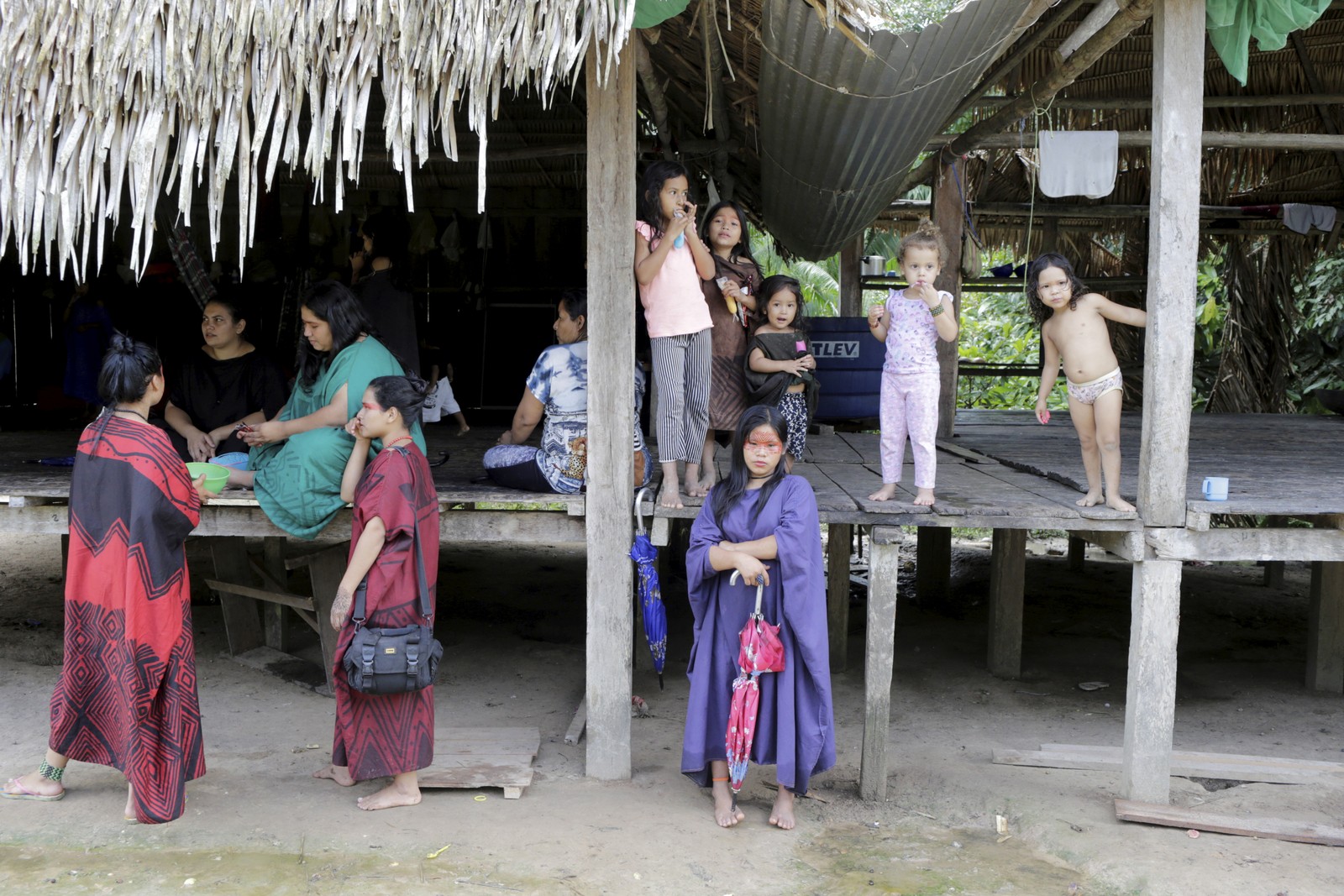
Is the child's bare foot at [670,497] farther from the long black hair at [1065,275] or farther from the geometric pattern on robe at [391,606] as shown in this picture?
the long black hair at [1065,275]

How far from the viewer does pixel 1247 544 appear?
4523mm

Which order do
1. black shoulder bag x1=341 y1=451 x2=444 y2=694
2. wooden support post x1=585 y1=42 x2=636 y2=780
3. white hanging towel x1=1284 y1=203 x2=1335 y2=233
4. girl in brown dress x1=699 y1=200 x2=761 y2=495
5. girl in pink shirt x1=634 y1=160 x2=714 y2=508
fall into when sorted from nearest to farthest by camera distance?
black shoulder bag x1=341 y1=451 x2=444 y2=694, wooden support post x1=585 y1=42 x2=636 y2=780, girl in pink shirt x1=634 y1=160 x2=714 y2=508, girl in brown dress x1=699 y1=200 x2=761 y2=495, white hanging towel x1=1284 y1=203 x2=1335 y2=233

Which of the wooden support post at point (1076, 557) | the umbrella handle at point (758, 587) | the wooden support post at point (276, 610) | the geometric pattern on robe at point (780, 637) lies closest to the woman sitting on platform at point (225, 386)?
the wooden support post at point (276, 610)

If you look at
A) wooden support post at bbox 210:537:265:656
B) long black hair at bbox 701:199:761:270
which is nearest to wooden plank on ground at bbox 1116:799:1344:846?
long black hair at bbox 701:199:761:270

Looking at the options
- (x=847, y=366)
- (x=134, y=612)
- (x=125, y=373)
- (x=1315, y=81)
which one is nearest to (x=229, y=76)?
(x=125, y=373)

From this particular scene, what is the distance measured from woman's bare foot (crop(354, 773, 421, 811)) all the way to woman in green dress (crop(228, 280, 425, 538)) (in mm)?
1039

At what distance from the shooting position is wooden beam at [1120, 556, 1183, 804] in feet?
14.8

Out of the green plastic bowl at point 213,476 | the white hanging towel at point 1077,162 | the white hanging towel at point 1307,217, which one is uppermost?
the white hanging towel at point 1307,217

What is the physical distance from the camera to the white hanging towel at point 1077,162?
535 centimetres

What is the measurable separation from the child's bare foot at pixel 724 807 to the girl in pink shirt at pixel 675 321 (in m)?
1.05

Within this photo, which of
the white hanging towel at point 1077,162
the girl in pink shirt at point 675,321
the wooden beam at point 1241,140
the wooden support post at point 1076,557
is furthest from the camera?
the wooden support post at point 1076,557

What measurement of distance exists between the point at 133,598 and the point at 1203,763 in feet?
14.0

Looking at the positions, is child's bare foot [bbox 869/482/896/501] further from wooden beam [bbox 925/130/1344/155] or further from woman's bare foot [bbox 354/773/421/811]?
wooden beam [bbox 925/130/1344/155]

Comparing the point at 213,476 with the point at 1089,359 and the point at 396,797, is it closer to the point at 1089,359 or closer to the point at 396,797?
the point at 396,797
